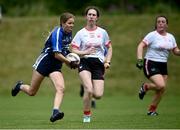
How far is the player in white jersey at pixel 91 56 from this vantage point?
16328mm

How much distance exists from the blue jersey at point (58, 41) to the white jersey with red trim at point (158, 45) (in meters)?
2.95

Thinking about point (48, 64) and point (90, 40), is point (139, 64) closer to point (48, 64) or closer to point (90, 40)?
point (90, 40)

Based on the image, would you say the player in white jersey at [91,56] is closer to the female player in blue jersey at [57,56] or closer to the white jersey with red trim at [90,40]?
the white jersey with red trim at [90,40]

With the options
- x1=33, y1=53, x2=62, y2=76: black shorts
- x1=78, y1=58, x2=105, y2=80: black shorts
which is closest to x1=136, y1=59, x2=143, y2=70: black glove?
x1=78, y1=58, x2=105, y2=80: black shorts

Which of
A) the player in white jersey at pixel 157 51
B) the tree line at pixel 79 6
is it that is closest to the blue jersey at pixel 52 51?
the player in white jersey at pixel 157 51


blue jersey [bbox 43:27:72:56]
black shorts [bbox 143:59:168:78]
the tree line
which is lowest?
black shorts [bbox 143:59:168:78]

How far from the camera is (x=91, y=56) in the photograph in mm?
16516

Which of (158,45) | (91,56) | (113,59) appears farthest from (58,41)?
(113,59)

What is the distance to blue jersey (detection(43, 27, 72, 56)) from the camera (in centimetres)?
1572

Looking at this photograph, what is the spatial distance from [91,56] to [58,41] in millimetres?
1046

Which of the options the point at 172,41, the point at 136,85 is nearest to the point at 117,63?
the point at 136,85

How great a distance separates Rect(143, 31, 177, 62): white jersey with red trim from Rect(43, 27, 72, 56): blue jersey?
2955 millimetres

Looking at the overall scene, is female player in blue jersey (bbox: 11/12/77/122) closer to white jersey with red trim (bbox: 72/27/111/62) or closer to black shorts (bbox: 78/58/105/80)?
white jersey with red trim (bbox: 72/27/111/62)

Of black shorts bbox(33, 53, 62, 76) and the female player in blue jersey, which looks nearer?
the female player in blue jersey
